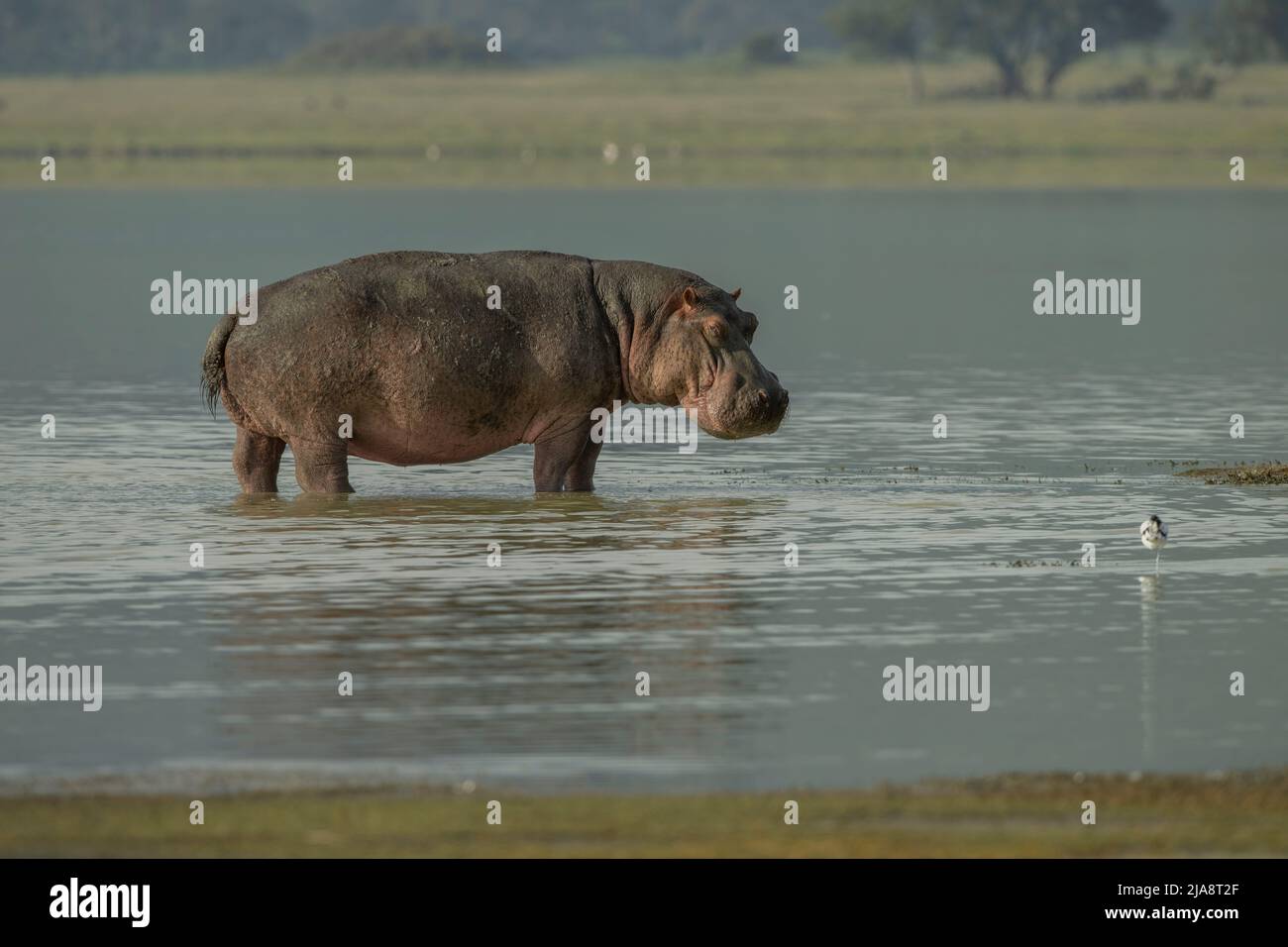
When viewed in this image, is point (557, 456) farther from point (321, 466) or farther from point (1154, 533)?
point (1154, 533)

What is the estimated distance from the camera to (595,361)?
54.3 feet

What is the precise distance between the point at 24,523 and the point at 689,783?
24.1 feet

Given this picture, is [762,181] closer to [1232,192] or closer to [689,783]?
[1232,192]

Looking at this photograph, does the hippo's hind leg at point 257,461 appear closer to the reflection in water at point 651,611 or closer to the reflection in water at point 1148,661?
the reflection in water at point 651,611

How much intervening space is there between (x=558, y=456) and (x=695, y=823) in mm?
7627

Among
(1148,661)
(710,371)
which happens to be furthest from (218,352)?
(1148,661)

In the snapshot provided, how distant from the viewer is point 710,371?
54.2ft

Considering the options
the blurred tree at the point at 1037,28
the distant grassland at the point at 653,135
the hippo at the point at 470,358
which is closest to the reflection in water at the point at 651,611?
the hippo at the point at 470,358

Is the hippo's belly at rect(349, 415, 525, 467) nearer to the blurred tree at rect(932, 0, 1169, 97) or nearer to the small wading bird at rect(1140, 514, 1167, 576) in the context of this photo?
the small wading bird at rect(1140, 514, 1167, 576)

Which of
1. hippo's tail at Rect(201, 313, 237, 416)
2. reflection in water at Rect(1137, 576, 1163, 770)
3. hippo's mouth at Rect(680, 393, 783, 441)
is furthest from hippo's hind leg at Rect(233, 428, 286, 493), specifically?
reflection in water at Rect(1137, 576, 1163, 770)

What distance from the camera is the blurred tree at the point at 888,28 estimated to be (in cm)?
12375
